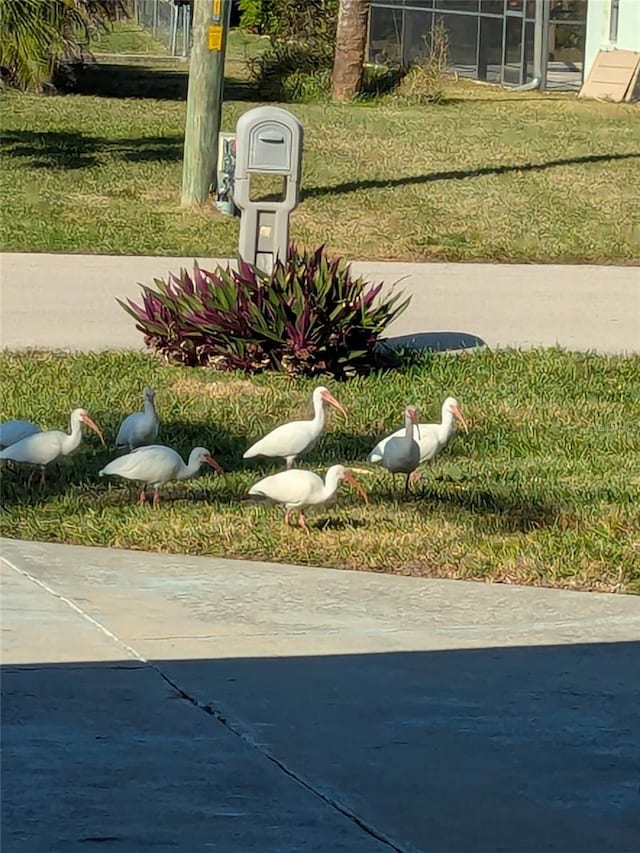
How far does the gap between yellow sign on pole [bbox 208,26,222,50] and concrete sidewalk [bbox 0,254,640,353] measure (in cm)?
256

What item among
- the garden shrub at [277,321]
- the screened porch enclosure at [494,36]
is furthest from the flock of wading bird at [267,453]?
the screened porch enclosure at [494,36]

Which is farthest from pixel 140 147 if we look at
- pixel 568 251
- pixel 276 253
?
pixel 276 253

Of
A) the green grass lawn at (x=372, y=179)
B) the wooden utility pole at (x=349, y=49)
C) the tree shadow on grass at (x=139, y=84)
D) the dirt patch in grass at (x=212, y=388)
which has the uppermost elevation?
the wooden utility pole at (x=349, y=49)

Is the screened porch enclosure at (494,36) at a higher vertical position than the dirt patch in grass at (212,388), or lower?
higher

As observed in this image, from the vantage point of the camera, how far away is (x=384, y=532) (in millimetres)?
7109

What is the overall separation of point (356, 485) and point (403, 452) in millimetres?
256

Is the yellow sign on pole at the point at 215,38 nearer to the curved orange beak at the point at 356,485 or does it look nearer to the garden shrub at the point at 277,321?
the garden shrub at the point at 277,321

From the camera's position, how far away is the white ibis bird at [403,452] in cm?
741

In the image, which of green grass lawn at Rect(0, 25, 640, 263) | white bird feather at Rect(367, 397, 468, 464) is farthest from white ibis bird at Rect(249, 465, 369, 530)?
green grass lawn at Rect(0, 25, 640, 263)

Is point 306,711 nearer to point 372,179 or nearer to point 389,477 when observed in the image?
point 389,477

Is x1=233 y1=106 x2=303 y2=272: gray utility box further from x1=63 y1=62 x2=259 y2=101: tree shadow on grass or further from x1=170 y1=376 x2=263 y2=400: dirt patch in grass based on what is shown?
x1=63 y1=62 x2=259 y2=101: tree shadow on grass

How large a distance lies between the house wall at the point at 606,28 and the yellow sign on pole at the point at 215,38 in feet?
52.8

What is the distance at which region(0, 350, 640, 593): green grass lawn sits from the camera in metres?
6.83

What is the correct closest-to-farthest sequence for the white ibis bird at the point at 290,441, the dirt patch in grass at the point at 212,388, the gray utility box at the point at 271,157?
the white ibis bird at the point at 290,441 < the dirt patch in grass at the point at 212,388 < the gray utility box at the point at 271,157
